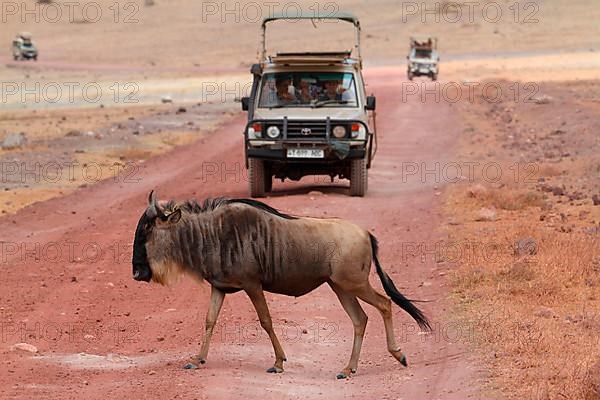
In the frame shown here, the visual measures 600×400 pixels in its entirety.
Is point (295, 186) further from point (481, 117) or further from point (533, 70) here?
point (533, 70)

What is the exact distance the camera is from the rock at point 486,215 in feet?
53.7

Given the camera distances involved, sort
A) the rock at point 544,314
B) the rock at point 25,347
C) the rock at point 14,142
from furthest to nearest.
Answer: the rock at point 14,142
the rock at point 544,314
the rock at point 25,347

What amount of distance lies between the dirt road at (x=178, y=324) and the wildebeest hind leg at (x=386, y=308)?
13 cm

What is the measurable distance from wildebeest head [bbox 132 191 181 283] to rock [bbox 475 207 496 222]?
7.95m

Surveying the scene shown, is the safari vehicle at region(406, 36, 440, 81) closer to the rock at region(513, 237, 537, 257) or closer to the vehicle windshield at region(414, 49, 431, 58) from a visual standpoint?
the vehicle windshield at region(414, 49, 431, 58)

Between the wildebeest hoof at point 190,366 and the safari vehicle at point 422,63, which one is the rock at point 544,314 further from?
the safari vehicle at point 422,63

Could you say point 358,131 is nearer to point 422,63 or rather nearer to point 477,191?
point 477,191

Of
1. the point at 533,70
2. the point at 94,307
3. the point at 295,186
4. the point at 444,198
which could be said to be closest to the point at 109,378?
the point at 94,307

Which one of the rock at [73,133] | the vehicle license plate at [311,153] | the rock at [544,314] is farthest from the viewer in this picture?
the rock at [73,133]

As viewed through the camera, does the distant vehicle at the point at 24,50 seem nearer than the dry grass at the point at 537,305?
No

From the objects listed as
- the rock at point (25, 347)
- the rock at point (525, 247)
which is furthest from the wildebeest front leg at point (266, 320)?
the rock at point (525, 247)

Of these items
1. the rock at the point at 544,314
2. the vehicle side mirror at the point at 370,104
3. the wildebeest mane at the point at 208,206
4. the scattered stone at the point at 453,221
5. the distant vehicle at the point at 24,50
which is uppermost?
the distant vehicle at the point at 24,50

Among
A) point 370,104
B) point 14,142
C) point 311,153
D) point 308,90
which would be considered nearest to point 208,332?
point 311,153

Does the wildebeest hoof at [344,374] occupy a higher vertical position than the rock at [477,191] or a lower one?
lower
